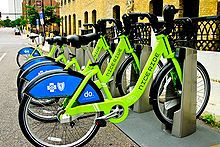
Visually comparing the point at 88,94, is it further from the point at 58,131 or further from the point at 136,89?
the point at 58,131

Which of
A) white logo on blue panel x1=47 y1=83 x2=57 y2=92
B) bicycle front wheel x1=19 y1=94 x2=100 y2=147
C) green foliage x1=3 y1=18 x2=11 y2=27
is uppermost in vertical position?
green foliage x1=3 y1=18 x2=11 y2=27

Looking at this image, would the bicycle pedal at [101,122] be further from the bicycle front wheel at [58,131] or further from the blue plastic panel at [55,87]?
the blue plastic panel at [55,87]

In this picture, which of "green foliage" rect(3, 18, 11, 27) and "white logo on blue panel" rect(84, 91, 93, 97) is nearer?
"white logo on blue panel" rect(84, 91, 93, 97)

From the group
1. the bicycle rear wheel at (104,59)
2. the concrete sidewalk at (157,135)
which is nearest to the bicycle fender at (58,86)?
the concrete sidewalk at (157,135)

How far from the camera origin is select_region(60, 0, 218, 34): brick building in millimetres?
9464

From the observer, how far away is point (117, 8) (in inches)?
730

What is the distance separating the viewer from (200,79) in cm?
423

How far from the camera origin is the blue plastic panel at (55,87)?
324 centimetres

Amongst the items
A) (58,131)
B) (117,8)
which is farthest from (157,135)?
(117,8)

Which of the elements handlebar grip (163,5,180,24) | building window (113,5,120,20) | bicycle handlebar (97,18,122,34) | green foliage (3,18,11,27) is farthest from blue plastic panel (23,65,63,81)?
green foliage (3,18,11,27)

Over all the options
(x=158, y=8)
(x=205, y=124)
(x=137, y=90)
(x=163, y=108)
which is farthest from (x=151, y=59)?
(x=158, y=8)

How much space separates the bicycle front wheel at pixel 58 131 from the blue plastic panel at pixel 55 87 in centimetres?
13

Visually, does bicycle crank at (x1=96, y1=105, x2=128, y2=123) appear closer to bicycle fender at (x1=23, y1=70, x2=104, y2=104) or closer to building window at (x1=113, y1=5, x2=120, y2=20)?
bicycle fender at (x1=23, y1=70, x2=104, y2=104)

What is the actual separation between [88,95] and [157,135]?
1.15 m
